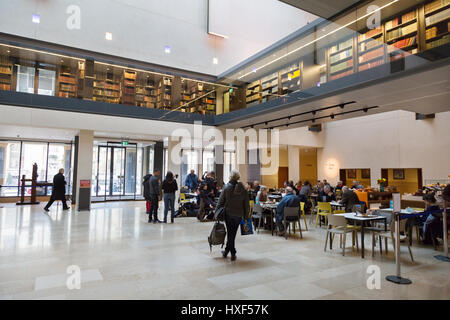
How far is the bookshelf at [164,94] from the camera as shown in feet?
44.5

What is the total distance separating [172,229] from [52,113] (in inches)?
292

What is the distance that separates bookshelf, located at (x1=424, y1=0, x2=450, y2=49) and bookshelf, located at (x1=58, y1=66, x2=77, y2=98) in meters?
12.2

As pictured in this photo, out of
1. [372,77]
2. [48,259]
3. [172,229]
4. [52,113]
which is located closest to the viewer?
[48,259]

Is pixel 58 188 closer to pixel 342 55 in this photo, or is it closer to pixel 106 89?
pixel 106 89

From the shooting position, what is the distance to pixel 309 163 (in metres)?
20.7

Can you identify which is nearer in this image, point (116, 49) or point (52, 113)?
point (52, 113)

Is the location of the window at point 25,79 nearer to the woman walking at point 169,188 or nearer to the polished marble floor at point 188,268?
the polished marble floor at point 188,268

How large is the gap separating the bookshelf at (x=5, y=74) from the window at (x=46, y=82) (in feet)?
3.07

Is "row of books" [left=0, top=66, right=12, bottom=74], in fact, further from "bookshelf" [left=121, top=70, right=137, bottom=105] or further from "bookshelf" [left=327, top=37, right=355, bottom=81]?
"bookshelf" [left=327, top=37, right=355, bottom=81]

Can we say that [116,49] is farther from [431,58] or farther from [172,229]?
[431,58]

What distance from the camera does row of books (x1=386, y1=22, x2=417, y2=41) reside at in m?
5.95

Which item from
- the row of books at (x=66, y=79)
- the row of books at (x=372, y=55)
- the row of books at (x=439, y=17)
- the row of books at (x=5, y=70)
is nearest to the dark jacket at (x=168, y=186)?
the row of books at (x=372, y=55)

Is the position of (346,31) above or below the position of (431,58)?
above
